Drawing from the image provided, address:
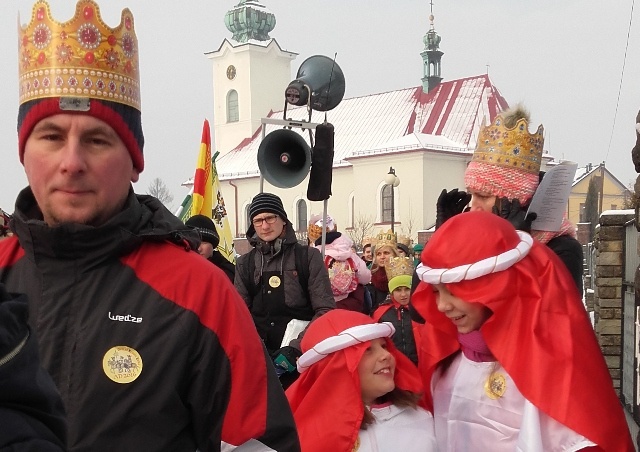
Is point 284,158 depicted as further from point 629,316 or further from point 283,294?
point 629,316

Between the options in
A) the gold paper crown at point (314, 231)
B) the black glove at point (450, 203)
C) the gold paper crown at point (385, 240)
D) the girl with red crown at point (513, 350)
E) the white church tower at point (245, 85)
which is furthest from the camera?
the white church tower at point (245, 85)

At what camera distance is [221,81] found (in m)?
51.7

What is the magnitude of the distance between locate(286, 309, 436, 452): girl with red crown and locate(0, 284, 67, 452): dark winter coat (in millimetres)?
2162

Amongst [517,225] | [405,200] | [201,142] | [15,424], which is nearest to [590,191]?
[405,200]

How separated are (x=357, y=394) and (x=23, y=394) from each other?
2281mm

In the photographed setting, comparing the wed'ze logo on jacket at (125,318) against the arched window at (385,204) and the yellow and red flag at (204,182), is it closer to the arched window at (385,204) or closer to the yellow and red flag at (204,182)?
the yellow and red flag at (204,182)

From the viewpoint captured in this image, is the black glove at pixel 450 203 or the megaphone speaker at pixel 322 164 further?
the megaphone speaker at pixel 322 164

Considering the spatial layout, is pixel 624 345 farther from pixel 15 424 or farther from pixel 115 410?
pixel 15 424

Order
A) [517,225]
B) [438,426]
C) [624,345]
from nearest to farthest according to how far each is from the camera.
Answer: [438,426] → [517,225] → [624,345]

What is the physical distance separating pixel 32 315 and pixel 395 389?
6.19 ft

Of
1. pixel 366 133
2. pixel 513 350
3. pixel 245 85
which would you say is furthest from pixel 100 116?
pixel 245 85

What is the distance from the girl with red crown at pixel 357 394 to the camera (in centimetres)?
323

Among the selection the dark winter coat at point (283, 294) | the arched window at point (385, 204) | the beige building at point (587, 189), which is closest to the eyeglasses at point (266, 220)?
the dark winter coat at point (283, 294)

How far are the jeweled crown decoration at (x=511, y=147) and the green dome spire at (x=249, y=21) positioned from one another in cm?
5119
